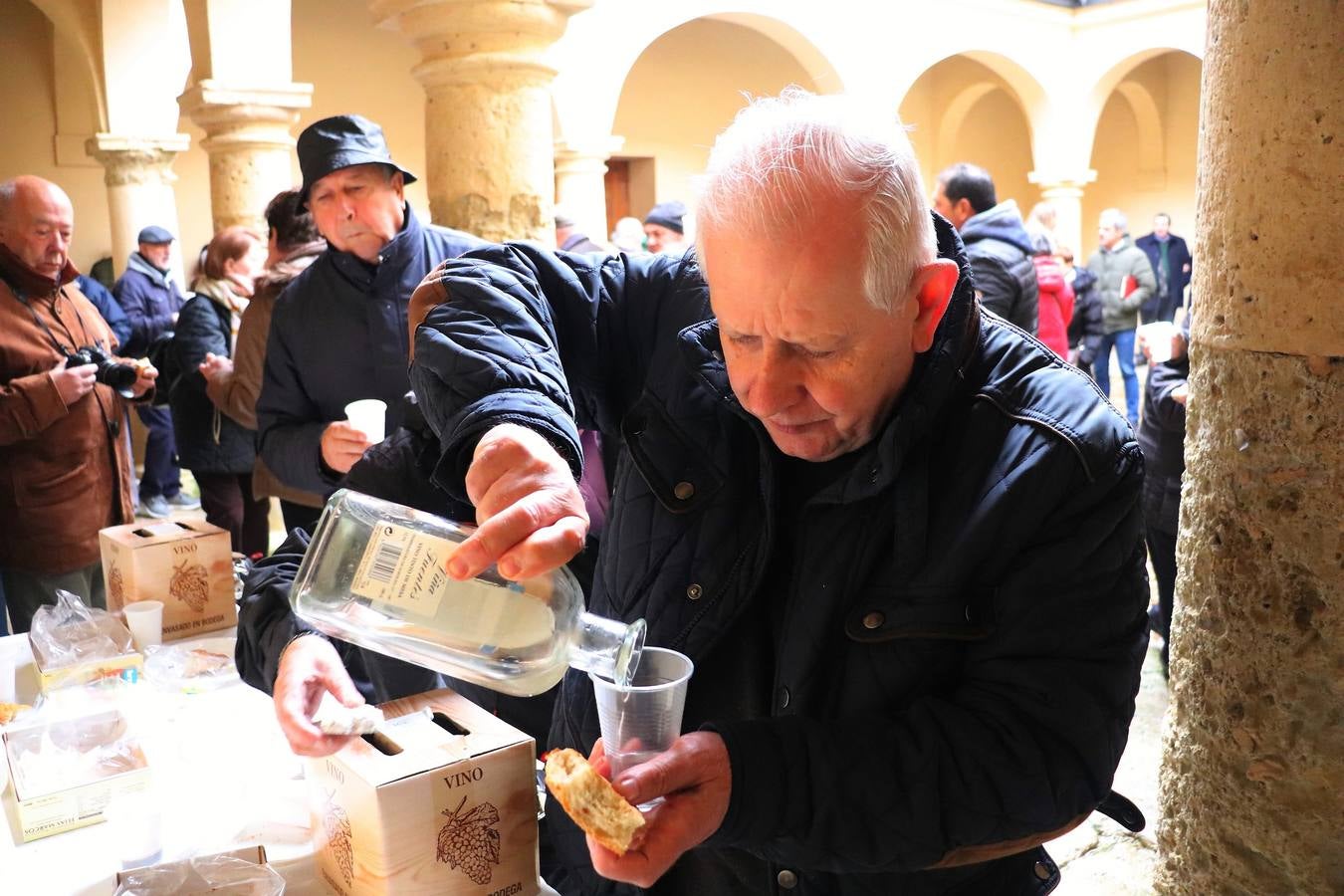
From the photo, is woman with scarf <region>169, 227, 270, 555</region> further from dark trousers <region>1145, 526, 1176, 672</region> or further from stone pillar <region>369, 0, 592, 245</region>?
dark trousers <region>1145, 526, 1176, 672</region>

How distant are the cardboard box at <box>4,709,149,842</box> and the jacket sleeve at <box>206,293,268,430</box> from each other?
211 centimetres

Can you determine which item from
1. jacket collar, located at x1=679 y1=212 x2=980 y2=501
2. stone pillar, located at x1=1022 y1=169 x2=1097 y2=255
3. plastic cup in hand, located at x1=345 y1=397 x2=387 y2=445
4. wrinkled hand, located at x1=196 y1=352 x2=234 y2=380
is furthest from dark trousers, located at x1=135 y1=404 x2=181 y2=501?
stone pillar, located at x1=1022 y1=169 x2=1097 y2=255

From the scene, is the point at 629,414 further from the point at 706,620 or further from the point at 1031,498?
the point at 1031,498

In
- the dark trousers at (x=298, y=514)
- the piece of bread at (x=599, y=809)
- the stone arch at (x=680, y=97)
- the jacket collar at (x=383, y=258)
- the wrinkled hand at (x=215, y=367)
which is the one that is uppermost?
the stone arch at (x=680, y=97)

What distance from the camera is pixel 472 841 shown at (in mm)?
1319

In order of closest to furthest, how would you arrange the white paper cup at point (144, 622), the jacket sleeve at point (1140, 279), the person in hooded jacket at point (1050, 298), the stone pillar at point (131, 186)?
the white paper cup at point (144, 622) → the person in hooded jacket at point (1050, 298) → the stone pillar at point (131, 186) → the jacket sleeve at point (1140, 279)

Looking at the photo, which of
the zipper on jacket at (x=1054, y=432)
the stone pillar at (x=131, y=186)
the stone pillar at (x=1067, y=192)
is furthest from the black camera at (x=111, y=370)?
the stone pillar at (x=1067, y=192)

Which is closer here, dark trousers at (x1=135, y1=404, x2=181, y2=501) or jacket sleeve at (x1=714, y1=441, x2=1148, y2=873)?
jacket sleeve at (x1=714, y1=441, x2=1148, y2=873)

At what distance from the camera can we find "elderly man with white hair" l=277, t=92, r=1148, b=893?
43.4 inches

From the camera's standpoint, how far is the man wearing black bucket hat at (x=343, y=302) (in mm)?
2941

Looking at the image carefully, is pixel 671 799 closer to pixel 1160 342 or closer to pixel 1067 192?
pixel 1160 342

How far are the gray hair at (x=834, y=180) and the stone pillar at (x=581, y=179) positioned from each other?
9.02m

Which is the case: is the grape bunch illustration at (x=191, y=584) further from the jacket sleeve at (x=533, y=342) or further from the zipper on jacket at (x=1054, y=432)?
the zipper on jacket at (x=1054, y=432)

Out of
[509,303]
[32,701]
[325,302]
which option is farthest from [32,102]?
[509,303]
